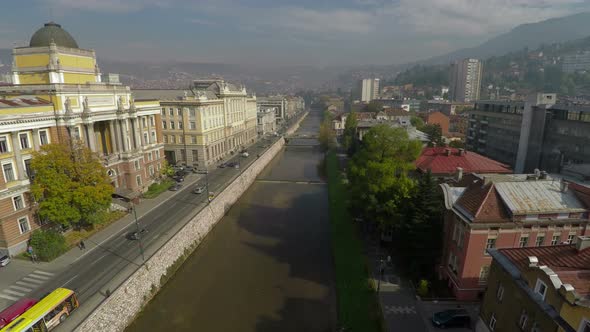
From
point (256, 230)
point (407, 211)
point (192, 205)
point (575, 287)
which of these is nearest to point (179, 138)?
point (192, 205)

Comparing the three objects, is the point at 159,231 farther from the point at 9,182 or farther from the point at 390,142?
the point at 390,142

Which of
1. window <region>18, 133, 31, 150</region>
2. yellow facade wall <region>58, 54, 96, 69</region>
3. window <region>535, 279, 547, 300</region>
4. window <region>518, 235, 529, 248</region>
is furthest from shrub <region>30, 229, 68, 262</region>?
window <region>518, 235, 529, 248</region>

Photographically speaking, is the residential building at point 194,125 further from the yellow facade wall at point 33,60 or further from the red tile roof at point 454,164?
the red tile roof at point 454,164

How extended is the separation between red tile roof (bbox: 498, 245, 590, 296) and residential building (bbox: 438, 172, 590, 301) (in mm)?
3982

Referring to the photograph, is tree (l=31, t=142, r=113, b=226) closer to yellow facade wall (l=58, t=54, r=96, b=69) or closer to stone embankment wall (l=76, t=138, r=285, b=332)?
stone embankment wall (l=76, t=138, r=285, b=332)

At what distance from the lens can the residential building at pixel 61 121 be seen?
3034 cm

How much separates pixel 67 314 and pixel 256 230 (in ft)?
78.4

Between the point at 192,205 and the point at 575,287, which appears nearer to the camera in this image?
the point at 575,287

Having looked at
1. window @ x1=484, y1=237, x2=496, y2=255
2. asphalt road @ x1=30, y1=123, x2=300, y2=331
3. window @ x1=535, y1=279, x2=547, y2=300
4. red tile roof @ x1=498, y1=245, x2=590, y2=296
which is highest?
red tile roof @ x1=498, y1=245, x2=590, y2=296

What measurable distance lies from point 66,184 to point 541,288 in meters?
38.7

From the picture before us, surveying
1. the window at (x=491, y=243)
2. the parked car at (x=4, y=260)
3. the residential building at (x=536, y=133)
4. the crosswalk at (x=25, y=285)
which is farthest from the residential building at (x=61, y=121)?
the residential building at (x=536, y=133)

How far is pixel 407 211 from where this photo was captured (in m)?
29.6

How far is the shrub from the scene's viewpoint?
29.3 meters

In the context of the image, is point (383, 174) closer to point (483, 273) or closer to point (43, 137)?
point (483, 273)
